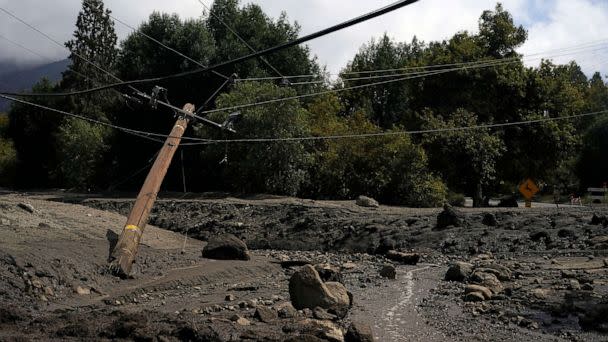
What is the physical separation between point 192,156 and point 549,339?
39275 millimetres

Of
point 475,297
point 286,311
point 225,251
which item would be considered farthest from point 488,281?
point 225,251

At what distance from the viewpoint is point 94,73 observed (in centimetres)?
6594

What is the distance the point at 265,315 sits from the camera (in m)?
13.1

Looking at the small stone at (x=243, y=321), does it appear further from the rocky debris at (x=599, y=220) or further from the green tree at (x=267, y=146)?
the green tree at (x=267, y=146)

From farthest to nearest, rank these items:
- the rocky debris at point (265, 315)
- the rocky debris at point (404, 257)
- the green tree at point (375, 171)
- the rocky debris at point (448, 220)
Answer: the green tree at point (375, 171) → the rocky debris at point (448, 220) → the rocky debris at point (404, 257) → the rocky debris at point (265, 315)

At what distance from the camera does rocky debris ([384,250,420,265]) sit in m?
23.1

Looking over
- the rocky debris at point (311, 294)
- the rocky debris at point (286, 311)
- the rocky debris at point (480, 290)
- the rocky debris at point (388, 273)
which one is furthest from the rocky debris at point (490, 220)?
the rocky debris at point (286, 311)

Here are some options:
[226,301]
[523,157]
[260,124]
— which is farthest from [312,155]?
[226,301]

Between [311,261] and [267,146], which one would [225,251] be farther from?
[267,146]

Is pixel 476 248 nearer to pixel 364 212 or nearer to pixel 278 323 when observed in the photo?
pixel 364 212

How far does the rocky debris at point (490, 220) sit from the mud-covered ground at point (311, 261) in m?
0.08

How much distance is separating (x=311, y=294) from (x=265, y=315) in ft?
3.88

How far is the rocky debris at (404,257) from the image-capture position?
75.8ft

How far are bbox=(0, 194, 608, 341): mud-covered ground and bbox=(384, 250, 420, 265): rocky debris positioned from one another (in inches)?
10.5
